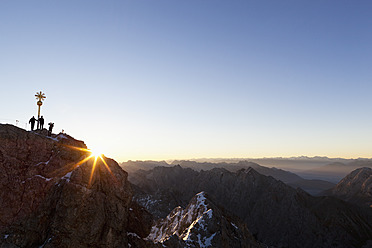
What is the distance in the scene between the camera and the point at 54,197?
3238 centimetres

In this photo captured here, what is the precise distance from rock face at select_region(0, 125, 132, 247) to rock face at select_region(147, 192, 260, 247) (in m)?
20.5

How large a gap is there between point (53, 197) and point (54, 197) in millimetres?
142

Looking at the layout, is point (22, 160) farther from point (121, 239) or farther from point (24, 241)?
point (121, 239)

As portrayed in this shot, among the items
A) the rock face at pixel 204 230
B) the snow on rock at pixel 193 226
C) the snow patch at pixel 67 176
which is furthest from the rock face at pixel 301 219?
the snow patch at pixel 67 176

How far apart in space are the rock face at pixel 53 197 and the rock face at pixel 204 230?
67.2ft

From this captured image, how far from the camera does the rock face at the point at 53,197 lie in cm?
3016

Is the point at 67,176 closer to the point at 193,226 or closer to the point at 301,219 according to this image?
the point at 193,226

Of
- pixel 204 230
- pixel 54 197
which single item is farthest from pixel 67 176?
pixel 204 230

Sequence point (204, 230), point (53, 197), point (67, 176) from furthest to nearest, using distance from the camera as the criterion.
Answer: point (204, 230) → point (67, 176) → point (53, 197)

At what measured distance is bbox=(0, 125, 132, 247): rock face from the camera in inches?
1187

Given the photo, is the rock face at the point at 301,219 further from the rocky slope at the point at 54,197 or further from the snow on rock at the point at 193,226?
the rocky slope at the point at 54,197

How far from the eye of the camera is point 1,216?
95.5 feet

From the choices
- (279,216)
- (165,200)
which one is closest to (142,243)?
(165,200)

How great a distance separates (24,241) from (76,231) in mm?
6066
